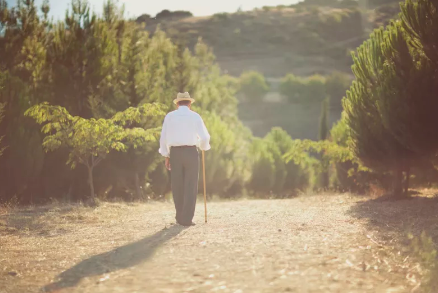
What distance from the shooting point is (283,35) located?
121 meters

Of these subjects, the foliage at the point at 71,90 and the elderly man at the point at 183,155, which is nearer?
the elderly man at the point at 183,155

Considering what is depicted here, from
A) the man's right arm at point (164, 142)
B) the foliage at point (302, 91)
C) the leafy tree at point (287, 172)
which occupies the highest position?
the foliage at point (302, 91)

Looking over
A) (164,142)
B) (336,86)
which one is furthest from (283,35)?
(164,142)

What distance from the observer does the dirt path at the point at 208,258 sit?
483 centimetres

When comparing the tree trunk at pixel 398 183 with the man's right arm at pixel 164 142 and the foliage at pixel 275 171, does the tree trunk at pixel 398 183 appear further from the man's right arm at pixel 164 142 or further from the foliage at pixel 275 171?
the foliage at pixel 275 171

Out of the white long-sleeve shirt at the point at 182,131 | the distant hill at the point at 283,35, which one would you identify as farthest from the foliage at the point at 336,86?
the white long-sleeve shirt at the point at 182,131

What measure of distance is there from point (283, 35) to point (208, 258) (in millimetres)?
119562

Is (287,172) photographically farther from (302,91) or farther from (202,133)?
(302,91)

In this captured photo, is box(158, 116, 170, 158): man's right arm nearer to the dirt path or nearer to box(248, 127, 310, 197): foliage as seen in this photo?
the dirt path

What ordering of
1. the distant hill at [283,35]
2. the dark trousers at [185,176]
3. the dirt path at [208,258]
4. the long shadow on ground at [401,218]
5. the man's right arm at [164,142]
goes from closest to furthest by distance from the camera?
the dirt path at [208,258], the long shadow on ground at [401,218], the dark trousers at [185,176], the man's right arm at [164,142], the distant hill at [283,35]

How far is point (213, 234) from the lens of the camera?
731cm

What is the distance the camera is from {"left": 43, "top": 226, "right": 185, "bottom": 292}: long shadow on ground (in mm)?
5135

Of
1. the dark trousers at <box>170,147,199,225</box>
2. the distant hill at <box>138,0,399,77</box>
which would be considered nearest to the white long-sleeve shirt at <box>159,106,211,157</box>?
the dark trousers at <box>170,147,199,225</box>

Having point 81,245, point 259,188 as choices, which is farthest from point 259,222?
point 259,188
